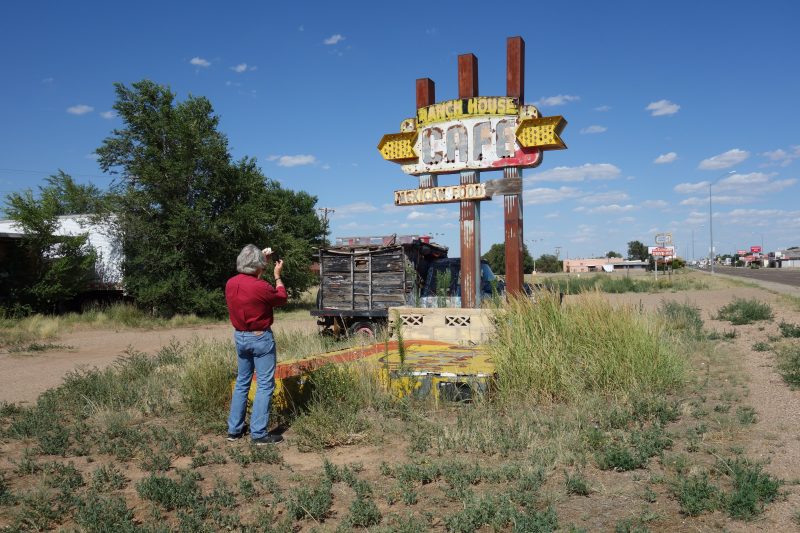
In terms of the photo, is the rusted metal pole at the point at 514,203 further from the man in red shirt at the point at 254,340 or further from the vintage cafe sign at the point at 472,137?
the man in red shirt at the point at 254,340

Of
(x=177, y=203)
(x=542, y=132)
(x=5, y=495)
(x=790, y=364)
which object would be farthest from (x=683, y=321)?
(x=177, y=203)

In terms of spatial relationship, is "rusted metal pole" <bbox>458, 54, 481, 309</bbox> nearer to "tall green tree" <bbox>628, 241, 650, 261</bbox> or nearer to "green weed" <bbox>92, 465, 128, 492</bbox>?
"green weed" <bbox>92, 465, 128, 492</bbox>

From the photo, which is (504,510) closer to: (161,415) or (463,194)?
(161,415)

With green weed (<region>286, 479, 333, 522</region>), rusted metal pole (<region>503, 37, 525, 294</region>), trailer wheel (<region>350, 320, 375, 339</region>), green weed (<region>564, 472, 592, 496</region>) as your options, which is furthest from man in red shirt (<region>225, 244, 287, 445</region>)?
trailer wheel (<region>350, 320, 375, 339</region>)

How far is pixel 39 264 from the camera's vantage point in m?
21.3

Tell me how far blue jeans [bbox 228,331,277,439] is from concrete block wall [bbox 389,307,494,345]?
351 centimetres

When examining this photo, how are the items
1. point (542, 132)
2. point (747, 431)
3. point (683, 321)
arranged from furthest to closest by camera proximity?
point (683, 321) → point (542, 132) → point (747, 431)

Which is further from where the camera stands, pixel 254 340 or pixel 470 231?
pixel 470 231

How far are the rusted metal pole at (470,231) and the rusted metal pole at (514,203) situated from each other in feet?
1.85

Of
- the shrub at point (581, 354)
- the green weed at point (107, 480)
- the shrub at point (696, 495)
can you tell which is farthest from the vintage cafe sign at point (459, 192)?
the green weed at point (107, 480)

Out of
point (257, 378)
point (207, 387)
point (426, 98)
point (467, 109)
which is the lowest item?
point (207, 387)

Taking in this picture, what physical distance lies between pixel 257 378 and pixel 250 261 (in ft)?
3.71

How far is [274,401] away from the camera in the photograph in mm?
6570

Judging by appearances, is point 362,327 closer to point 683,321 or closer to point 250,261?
point 250,261
